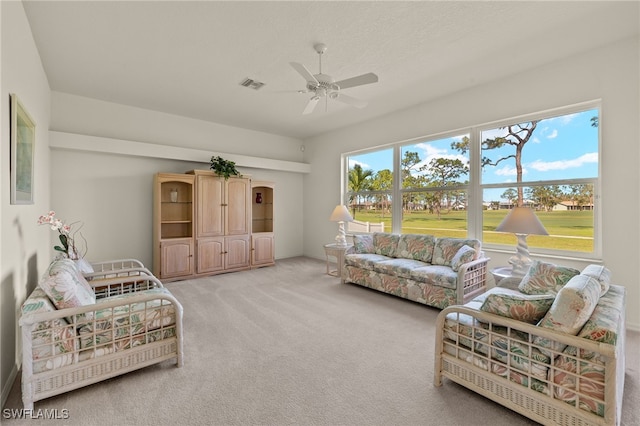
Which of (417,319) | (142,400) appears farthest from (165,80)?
(417,319)

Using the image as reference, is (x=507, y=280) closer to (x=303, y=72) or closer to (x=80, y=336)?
(x=303, y=72)

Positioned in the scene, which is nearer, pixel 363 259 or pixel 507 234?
pixel 507 234

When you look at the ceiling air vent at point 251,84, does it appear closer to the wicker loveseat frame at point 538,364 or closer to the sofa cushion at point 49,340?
Answer: the sofa cushion at point 49,340

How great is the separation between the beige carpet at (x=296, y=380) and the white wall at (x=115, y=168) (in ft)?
7.64

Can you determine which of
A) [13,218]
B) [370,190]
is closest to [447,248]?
[370,190]

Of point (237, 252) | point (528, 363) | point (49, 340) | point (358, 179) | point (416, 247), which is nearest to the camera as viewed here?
point (528, 363)

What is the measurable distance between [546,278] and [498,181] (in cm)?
182

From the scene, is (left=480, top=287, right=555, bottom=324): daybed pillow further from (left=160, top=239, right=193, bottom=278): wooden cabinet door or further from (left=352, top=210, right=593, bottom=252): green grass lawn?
(left=160, top=239, right=193, bottom=278): wooden cabinet door


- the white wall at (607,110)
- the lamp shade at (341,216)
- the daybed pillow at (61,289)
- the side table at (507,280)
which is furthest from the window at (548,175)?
the daybed pillow at (61,289)

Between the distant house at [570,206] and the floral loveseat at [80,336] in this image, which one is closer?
the floral loveseat at [80,336]

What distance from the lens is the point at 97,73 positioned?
11.8 feet

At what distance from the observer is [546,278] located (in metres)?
2.59

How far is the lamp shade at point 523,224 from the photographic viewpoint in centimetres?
289

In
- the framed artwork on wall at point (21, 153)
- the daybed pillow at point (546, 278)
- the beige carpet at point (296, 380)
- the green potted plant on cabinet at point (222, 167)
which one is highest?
the green potted plant on cabinet at point (222, 167)
